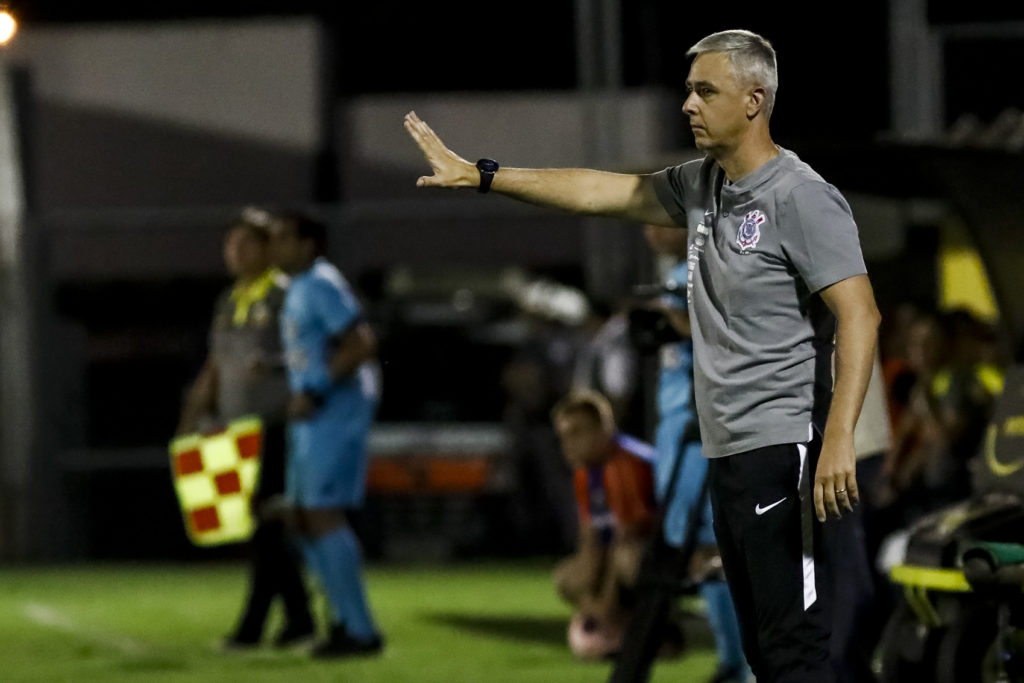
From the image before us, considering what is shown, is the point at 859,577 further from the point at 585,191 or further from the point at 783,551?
the point at 585,191

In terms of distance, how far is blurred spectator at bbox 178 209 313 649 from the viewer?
9.52 m

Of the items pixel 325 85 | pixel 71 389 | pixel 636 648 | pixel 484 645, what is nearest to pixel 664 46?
pixel 325 85

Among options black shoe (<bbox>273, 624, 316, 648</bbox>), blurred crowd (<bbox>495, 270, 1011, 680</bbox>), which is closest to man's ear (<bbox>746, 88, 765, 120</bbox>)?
blurred crowd (<bbox>495, 270, 1011, 680</bbox>)

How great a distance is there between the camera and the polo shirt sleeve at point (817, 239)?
4.51m

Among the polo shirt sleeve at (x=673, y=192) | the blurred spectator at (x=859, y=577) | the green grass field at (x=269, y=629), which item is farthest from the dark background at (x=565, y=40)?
the polo shirt sleeve at (x=673, y=192)

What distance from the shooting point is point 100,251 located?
645 inches

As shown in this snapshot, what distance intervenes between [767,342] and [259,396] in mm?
5194

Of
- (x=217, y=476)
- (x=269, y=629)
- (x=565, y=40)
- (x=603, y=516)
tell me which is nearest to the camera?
(x=603, y=516)

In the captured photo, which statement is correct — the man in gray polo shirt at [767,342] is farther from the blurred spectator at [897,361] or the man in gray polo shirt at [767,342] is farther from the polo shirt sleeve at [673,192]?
the blurred spectator at [897,361]

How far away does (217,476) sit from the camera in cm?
938

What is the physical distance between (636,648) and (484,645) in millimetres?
3415

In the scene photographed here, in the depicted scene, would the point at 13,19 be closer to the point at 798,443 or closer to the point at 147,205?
the point at 798,443

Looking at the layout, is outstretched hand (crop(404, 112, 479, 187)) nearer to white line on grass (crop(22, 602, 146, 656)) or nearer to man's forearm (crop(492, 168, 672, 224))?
man's forearm (crop(492, 168, 672, 224))

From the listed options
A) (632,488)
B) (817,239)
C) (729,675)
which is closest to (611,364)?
(632,488)
